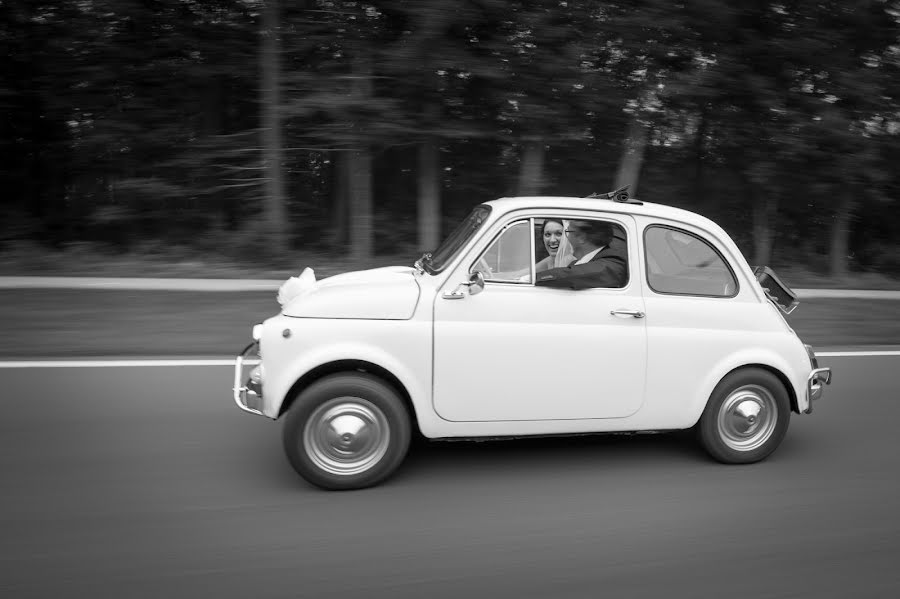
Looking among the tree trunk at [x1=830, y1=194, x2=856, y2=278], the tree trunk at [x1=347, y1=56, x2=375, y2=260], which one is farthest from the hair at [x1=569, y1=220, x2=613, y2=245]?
the tree trunk at [x1=830, y1=194, x2=856, y2=278]

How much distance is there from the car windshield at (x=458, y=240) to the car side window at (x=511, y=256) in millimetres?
168

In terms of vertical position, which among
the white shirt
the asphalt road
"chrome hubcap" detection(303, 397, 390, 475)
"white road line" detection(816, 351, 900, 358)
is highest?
the white shirt

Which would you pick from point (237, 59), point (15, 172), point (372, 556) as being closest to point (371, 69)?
point (237, 59)

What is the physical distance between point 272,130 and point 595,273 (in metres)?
9.25

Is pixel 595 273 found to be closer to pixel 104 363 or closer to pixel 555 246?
pixel 555 246

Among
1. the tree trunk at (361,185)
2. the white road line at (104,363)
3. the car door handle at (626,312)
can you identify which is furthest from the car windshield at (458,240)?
the tree trunk at (361,185)

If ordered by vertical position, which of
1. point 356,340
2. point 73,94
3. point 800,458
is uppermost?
point 73,94

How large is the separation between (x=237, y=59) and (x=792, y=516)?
1231cm

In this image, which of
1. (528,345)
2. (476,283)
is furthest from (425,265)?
(528,345)

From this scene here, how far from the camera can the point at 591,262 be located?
15.5 ft

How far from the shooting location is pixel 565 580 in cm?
344

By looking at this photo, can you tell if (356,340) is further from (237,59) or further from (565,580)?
(237,59)

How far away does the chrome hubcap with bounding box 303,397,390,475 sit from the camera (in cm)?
424

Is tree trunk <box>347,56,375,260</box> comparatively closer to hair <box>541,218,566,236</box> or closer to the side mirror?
hair <box>541,218,566,236</box>
